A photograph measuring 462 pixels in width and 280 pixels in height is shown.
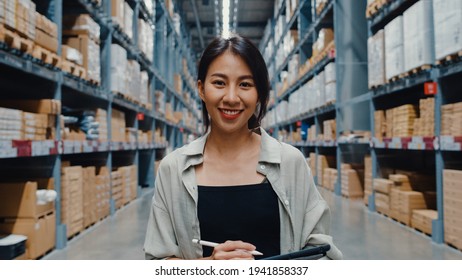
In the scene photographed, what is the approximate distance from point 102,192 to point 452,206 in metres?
3.82

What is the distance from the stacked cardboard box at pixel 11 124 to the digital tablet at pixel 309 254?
2.35 meters

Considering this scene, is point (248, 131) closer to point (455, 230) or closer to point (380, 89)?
point (455, 230)

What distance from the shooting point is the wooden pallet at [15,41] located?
2736mm

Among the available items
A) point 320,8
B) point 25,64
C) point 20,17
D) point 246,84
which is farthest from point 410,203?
point 320,8

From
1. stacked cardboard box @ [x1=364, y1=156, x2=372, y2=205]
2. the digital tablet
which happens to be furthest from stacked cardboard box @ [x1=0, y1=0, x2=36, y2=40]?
stacked cardboard box @ [x1=364, y1=156, x2=372, y2=205]

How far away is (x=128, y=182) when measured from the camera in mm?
6293

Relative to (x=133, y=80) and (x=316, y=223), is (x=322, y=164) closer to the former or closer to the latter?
(x=133, y=80)

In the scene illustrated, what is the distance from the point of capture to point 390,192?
4.86 m

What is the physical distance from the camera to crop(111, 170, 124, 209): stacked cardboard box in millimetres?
5535

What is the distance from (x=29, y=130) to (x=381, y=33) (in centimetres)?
418

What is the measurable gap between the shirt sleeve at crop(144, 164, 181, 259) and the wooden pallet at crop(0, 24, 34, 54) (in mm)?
2015

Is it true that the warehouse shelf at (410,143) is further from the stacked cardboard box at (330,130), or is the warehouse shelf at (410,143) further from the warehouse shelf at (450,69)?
the stacked cardboard box at (330,130)

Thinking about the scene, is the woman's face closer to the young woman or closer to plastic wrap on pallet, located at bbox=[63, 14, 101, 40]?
the young woman
